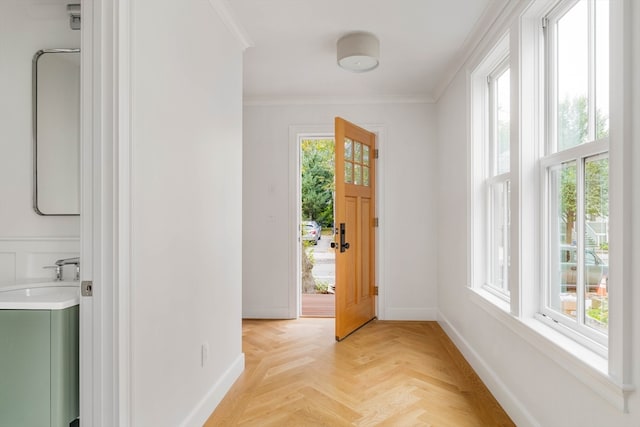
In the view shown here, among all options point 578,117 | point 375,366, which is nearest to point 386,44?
point 578,117

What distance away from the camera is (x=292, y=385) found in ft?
8.80

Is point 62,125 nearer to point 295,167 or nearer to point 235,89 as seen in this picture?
point 235,89

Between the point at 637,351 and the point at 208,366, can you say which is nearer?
the point at 637,351

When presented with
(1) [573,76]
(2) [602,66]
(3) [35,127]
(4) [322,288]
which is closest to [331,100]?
(1) [573,76]

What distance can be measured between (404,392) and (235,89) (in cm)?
237

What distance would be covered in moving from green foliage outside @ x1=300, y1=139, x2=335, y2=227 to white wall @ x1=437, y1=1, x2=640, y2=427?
12.6 feet

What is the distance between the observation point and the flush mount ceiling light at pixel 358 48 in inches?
112

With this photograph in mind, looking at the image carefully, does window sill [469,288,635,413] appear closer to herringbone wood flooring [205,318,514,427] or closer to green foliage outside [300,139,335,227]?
herringbone wood flooring [205,318,514,427]

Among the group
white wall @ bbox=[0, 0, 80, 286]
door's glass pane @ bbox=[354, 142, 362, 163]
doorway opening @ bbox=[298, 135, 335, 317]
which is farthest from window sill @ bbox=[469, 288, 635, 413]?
doorway opening @ bbox=[298, 135, 335, 317]

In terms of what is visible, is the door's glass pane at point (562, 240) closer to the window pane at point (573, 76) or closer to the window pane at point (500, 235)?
the window pane at point (573, 76)

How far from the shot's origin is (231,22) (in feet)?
8.54

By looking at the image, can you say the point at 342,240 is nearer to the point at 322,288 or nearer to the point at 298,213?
the point at 298,213

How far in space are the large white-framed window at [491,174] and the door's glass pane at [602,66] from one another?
3.20ft

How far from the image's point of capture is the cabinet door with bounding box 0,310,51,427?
58.1 inches
